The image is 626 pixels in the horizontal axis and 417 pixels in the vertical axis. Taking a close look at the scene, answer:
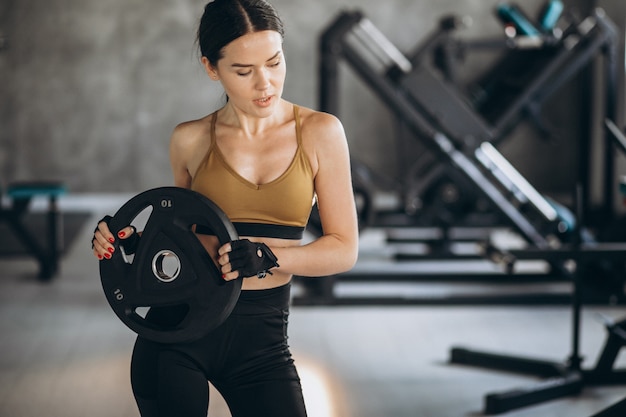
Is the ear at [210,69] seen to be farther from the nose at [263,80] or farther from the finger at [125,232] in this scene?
the finger at [125,232]

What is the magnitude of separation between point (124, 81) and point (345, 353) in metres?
4.86

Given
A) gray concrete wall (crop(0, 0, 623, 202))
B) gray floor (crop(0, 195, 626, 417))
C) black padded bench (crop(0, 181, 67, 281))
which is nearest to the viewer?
gray floor (crop(0, 195, 626, 417))

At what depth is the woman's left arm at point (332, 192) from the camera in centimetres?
166

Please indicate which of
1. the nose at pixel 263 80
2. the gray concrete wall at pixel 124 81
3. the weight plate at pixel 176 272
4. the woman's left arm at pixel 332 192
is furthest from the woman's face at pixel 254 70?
the gray concrete wall at pixel 124 81

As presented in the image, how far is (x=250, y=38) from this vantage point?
5.13ft

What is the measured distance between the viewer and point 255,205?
5.36 ft

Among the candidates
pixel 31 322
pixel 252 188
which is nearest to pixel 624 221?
pixel 31 322

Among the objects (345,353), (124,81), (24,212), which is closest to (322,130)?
(345,353)

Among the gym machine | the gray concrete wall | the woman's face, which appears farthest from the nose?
the gray concrete wall

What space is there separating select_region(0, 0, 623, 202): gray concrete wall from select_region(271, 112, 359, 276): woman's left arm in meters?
6.04

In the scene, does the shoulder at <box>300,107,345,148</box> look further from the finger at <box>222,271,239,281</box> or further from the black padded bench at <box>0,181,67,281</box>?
the black padded bench at <box>0,181,67,281</box>

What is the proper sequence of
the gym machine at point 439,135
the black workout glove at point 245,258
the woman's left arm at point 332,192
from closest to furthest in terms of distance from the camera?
the black workout glove at point 245,258 → the woman's left arm at point 332,192 → the gym machine at point 439,135

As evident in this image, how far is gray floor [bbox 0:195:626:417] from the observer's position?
294 centimetres

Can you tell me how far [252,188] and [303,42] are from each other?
6325 millimetres
